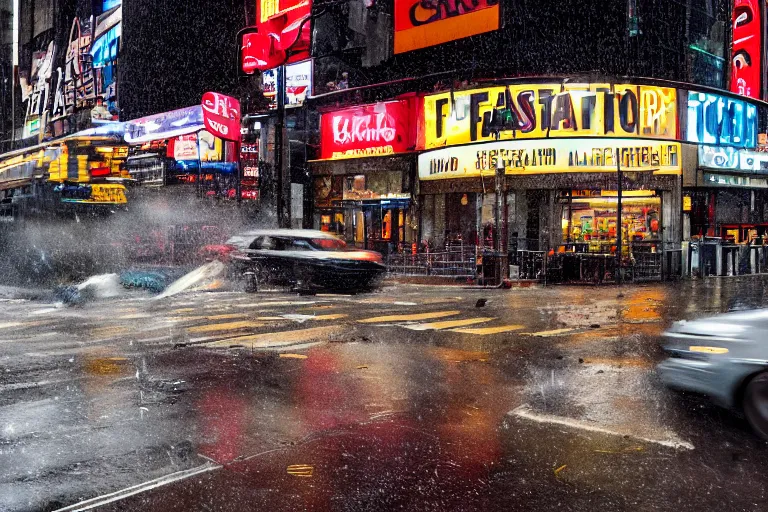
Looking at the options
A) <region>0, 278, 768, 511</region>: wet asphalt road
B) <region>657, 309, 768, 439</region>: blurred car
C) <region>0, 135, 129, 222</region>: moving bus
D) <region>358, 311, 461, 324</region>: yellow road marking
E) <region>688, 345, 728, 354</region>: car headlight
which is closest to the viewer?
<region>0, 278, 768, 511</region>: wet asphalt road

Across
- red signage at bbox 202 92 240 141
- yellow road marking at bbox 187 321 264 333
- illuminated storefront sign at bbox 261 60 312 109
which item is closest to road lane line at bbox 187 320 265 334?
yellow road marking at bbox 187 321 264 333

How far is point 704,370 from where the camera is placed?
5.73 meters

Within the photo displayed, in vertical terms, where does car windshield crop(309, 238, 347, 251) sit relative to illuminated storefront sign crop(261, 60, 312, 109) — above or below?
below

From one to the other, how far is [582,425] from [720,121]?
24.7 meters

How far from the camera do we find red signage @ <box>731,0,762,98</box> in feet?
98.2

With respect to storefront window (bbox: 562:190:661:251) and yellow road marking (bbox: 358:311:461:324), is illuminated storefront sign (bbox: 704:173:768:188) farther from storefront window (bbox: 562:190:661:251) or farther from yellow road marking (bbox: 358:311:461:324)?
yellow road marking (bbox: 358:311:461:324)

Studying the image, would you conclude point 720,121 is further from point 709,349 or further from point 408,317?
point 709,349

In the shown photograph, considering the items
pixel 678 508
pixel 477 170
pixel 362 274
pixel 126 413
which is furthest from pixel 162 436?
pixel 477 170

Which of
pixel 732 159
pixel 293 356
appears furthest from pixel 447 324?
pixel 732 159

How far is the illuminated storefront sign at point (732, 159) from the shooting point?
26.6 metres

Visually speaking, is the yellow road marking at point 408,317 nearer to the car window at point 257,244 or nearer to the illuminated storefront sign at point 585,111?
the car window at point 257,244

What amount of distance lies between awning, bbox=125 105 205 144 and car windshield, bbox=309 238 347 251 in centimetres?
1771

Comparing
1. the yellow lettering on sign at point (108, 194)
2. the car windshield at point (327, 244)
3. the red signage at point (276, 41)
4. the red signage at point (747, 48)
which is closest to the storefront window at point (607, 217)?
the red signage at point (747, 48)

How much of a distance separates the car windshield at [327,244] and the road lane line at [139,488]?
1350 centimetres
